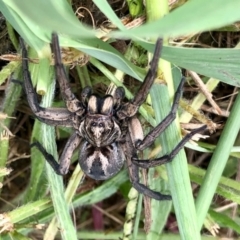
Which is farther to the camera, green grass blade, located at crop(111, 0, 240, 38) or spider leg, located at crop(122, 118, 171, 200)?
spider leg, located at crop(122, 118, 171, 200)

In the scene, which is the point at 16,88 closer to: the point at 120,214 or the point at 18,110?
the point at 18,110

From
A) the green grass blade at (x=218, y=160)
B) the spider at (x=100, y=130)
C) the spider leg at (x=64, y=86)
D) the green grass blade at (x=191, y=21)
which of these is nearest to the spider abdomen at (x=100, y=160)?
the spider at (x=100, y=130)

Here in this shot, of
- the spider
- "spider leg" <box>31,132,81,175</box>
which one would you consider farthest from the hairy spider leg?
"spider leg" <box>31,132,81,175</box>

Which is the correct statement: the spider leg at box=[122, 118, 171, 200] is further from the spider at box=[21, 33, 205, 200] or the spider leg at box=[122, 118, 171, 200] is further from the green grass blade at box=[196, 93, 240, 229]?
the green grass blade at box=[196, 93, 240, 229]

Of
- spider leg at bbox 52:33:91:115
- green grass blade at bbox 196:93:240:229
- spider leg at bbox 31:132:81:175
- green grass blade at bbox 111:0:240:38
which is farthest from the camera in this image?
spider leg at bbox 31:132:81:175

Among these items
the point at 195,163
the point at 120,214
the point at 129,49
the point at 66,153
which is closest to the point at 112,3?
the point at 129,49

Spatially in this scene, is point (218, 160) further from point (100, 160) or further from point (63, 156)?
point (63, 156)

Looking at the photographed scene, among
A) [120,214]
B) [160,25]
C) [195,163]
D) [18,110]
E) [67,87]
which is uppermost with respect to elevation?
[160,25]
